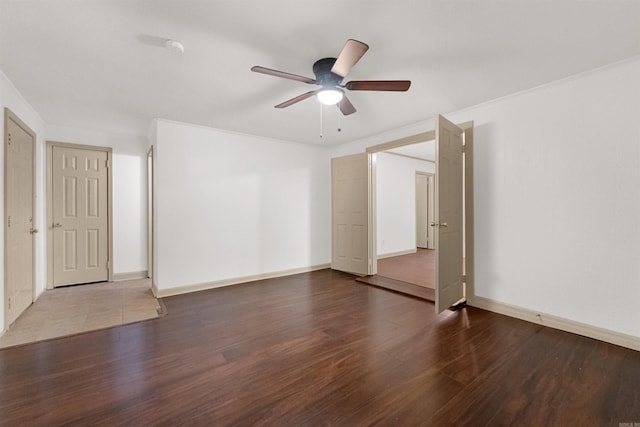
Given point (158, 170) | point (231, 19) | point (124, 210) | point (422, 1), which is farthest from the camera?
point (124, 210)

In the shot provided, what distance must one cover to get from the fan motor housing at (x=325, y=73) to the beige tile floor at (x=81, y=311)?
3012mm

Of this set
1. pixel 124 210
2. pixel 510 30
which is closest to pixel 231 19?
pixel 510 30

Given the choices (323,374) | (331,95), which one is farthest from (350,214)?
(323,374)

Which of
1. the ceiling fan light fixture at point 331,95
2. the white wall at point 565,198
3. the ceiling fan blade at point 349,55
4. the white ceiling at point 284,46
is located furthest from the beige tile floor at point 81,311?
the white wall at point 565,198

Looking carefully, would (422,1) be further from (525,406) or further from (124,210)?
(124,210)

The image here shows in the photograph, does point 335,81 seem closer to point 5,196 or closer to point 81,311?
point 5,196

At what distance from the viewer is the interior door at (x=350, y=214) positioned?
4.76m

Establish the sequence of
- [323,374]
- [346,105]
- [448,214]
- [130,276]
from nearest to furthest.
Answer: [323,374]
[346,105]
[448,214]
[130,276]

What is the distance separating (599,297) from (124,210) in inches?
245

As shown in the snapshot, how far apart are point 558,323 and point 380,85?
2.83 meters

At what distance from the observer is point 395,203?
671 cm

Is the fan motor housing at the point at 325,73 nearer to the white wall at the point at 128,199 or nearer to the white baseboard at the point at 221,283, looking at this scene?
the white baseboard at the point at 221,283

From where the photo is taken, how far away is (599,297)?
247cm

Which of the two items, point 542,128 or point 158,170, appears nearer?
point 542,128
